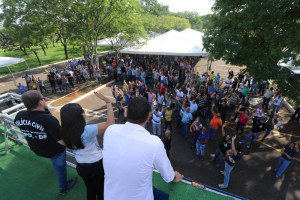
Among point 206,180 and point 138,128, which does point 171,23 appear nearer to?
point 206,180

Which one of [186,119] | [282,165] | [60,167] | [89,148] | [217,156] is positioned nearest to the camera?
[89,148]

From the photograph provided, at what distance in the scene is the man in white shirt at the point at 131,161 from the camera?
119cm

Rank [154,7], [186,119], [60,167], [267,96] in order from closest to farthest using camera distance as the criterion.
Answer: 1. [60,167]
2. [186,119]
3. [267,96]
4. [154,7]

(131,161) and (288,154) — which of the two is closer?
(131,161)

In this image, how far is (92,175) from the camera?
6.32 ft

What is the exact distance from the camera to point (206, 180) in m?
5.39

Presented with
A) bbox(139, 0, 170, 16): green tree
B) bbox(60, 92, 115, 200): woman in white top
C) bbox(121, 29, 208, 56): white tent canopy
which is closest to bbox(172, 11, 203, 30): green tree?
bbox(139, 0, 170, 16): green tree

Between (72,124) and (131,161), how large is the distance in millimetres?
949

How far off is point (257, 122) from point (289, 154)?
1.70 metres

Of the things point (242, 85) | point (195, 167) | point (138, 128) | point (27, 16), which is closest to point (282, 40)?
point (242, 85)

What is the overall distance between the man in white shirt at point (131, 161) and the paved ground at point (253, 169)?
4939 millimetres

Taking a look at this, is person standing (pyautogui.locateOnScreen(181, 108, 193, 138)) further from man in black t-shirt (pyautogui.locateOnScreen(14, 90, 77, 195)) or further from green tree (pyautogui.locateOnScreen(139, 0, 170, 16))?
green tree (pyautogui.locateOnScreen(139, 0, 170, 16))

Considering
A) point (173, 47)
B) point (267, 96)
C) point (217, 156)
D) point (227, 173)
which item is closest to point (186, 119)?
point (217, 156)

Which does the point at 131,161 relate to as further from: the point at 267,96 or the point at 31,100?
the point at 267,96
